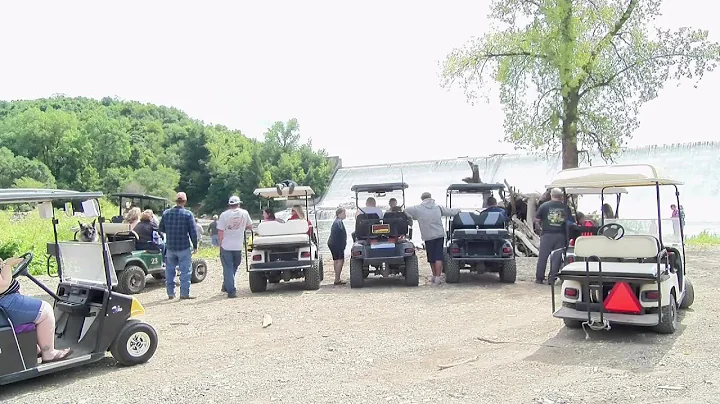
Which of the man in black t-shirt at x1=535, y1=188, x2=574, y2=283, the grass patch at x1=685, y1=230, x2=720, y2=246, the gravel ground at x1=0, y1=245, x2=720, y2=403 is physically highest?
the man in black t-shirt at x1=535, y1=188, x2=574, y2=283

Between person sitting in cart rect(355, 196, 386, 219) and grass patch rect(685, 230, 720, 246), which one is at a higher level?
person sitting in cart rect(355, 196, 386, 219)

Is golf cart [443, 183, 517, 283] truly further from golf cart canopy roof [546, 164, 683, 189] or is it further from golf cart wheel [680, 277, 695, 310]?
golf cart canopy roof [546, 164, 683, 189]

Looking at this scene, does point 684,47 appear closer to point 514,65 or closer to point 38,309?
point 514,65

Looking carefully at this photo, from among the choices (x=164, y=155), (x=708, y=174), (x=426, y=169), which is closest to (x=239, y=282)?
(x=708, y=174)

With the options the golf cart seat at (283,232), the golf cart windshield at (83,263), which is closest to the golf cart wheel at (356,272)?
the golf cart seat at (283,232)

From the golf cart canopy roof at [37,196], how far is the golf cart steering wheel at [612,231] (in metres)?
5.83

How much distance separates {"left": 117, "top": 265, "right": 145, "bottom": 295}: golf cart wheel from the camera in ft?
34.3

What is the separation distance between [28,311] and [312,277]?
5.86 m

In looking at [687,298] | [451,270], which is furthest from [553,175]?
[687,298]

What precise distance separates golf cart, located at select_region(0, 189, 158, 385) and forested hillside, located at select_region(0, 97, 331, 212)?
196 feet

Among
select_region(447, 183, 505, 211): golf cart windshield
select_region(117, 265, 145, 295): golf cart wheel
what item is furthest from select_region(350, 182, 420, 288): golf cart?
select_region(117, 265, 145, 295): golf cart wheel

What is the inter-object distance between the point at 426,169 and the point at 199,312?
29.6 m

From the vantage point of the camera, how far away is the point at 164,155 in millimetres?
84250

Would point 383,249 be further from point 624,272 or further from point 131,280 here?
point 624,272
